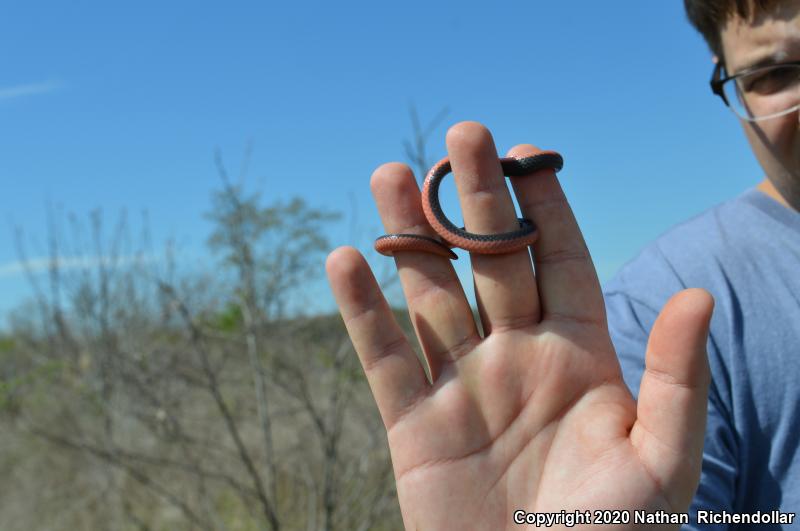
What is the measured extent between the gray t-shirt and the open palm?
38 cm

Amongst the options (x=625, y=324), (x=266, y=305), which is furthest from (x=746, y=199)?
(x=266, y=305)

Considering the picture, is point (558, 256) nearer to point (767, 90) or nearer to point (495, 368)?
point (495, 368)

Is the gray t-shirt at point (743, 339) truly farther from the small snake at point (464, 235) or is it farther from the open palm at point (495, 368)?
the small snake at point (464, 235)

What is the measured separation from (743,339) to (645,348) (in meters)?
0.33

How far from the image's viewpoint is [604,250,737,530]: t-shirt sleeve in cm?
239

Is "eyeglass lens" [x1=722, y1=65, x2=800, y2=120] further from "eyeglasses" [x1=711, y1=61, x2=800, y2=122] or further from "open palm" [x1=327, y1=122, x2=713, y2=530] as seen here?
"open palm" [x1=327, y1=122, x2=713, y2=530]

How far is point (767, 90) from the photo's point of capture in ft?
8.83

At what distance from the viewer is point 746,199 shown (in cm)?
283

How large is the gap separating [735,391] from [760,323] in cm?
25

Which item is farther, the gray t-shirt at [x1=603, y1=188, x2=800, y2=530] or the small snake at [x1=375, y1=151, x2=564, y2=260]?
the gray t-shirt at [x1=603, y1=188, x2=800, y2=530]

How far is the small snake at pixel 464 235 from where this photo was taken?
2221 mm

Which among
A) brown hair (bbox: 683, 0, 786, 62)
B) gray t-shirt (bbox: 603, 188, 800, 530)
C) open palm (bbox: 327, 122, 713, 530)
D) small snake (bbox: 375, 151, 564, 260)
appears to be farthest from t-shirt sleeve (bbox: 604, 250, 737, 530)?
brown hair (bbox: 683, 0, 786, 62)

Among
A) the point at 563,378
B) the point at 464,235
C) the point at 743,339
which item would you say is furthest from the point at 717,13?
the point at 563,378

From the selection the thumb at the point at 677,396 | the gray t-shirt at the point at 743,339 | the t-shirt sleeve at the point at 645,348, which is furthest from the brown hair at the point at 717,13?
the thumb at the point at 677,396
